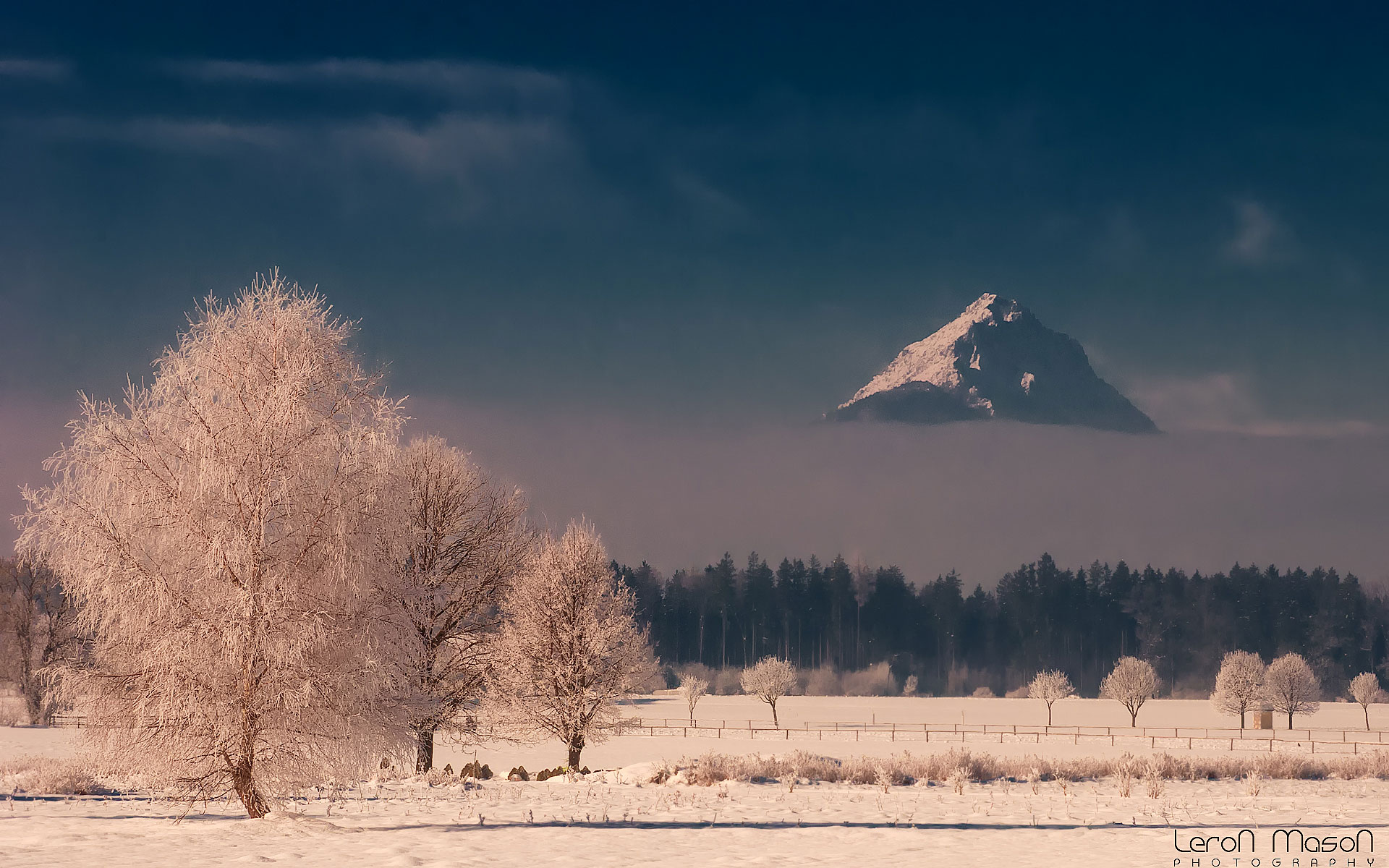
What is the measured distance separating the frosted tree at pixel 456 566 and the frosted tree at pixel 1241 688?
78435 mm

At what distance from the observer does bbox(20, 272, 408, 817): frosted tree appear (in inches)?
712

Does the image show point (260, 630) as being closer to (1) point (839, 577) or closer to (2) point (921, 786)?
(2) point (921, 786)

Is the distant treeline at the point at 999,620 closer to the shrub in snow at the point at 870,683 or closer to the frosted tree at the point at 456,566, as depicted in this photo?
the shrub in snow at the point at 870,683

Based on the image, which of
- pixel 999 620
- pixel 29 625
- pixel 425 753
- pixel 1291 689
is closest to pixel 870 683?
pixel 999 620

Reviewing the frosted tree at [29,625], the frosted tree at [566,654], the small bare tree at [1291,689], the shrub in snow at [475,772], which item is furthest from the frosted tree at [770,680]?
the shrub in snow at [475,772]

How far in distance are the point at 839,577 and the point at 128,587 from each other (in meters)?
165

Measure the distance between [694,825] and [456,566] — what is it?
485 inches

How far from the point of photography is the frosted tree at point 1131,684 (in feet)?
316

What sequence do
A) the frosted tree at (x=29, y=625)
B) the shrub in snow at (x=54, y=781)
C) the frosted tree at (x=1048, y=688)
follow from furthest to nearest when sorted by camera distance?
the frosted tree at (x=1048, y=688)
the frosted tree at (x=29, y=625)
the shrub in snow at (x=54, y=781)

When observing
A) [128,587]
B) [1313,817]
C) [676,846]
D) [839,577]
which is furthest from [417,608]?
[839,577]

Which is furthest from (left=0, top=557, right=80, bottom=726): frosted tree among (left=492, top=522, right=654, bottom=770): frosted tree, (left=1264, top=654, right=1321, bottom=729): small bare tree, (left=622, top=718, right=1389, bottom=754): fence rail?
(left=1264, top=654, right=1321, bottom=729): small bare tree

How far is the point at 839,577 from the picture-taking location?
585 ft

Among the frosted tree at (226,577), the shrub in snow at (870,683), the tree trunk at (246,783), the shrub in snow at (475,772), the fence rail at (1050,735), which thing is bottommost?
the shrub in snow at (870,683)

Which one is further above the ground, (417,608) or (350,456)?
(350,456)
